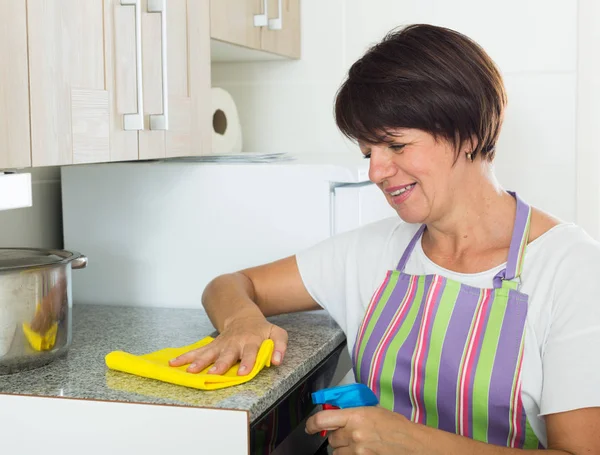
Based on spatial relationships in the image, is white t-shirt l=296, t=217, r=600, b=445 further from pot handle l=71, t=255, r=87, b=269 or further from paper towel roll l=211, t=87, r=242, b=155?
paper towel roll l=211, t=87, r=242, b=155

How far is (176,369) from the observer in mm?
1289

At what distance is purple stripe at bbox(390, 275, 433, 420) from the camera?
1437 mm

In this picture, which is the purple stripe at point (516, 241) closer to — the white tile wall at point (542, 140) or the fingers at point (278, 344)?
the fingers at point (278, 344)

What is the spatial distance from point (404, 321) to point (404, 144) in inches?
12.8

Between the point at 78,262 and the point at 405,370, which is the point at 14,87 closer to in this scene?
the point at 78,262

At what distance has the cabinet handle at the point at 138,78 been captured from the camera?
1447mm

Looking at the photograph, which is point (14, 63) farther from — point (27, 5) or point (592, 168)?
point (592, 168)

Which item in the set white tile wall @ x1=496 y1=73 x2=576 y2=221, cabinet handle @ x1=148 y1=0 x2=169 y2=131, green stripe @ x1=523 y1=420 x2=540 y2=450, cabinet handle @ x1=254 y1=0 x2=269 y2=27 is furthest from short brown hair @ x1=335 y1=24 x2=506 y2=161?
white tile wall @ x1=496 y1=73 x2=576 y2=221

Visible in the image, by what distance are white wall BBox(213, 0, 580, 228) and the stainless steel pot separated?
1191 mm

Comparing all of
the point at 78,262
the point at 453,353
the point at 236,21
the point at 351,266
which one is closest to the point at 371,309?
the point at 351,266

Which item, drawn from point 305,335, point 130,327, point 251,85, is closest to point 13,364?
point 130,327

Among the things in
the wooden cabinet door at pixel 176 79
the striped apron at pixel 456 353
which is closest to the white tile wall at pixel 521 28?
the wooden cabinet door at pixel 176 79

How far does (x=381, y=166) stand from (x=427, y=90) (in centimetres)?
15

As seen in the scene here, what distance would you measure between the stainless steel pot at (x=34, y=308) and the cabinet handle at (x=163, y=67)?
309 mm
